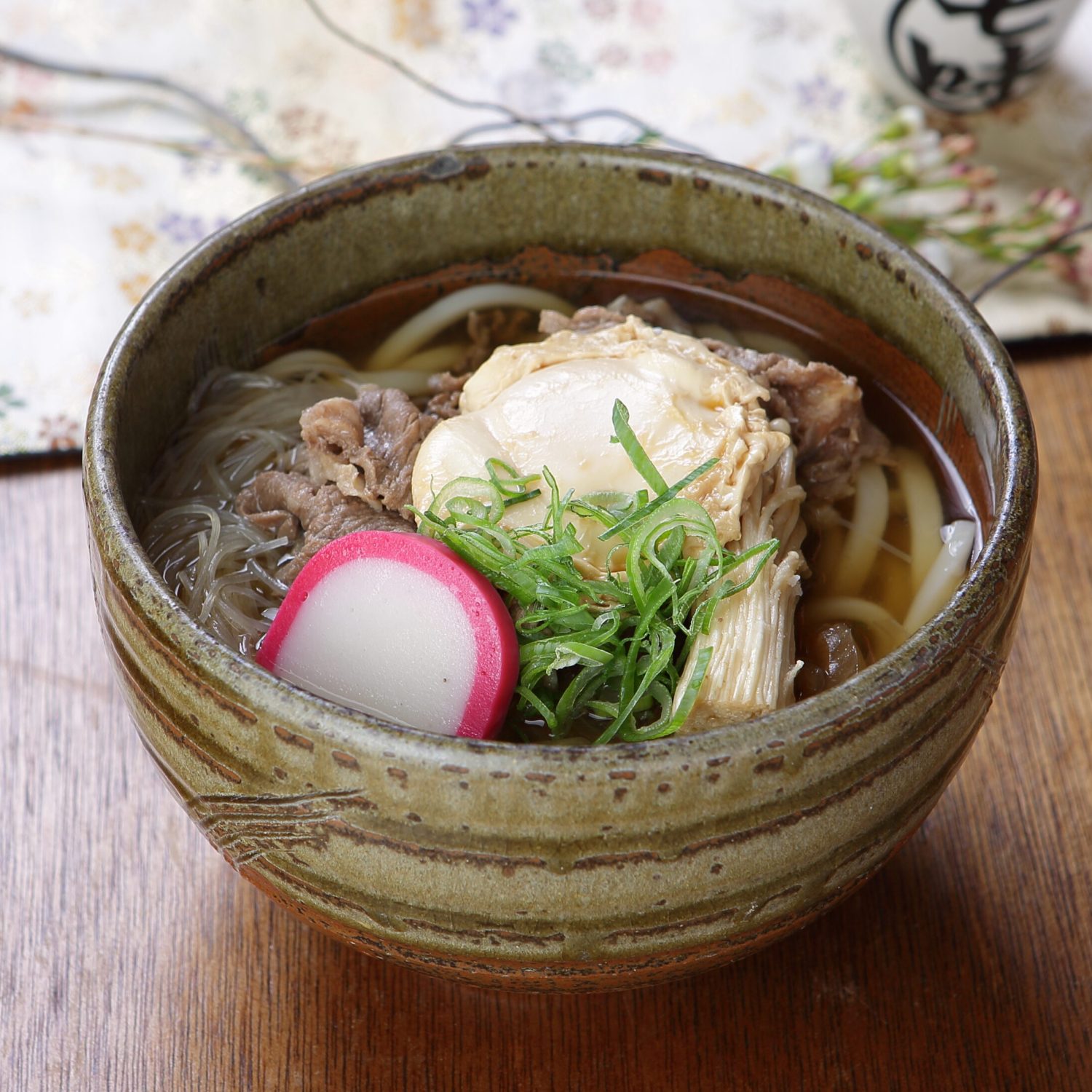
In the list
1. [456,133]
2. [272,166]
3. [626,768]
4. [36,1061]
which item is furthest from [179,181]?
[626,768]

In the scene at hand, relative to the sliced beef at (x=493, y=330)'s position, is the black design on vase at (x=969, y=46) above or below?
above

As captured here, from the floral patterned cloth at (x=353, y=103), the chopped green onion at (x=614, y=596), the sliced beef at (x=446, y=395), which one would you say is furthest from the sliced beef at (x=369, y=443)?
the floral patterned cloth at (x=353, y=103)

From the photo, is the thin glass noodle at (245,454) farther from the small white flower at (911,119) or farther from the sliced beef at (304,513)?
the small white flower at (911,119)

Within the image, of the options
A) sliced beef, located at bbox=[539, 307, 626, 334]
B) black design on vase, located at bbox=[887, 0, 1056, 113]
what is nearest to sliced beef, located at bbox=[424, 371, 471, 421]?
sliced beef, located at bbox=[539, 307, 626, 334]

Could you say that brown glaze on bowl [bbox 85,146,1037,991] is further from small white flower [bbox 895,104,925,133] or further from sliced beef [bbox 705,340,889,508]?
small white flower [bbox 895,104,925,133]

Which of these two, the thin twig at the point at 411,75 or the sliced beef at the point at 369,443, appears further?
the thin twig at the point at 411,75

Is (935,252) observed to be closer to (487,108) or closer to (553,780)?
(487,108)
